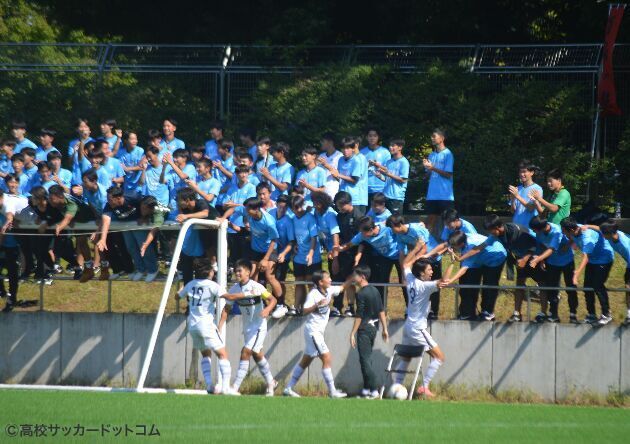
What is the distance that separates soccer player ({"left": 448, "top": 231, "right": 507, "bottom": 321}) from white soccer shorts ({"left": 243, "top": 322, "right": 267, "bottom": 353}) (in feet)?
8.99

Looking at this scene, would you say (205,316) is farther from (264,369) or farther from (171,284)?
(264,369)

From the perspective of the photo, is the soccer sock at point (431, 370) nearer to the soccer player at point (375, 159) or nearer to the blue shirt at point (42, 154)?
the soccer player at point (375, 159)

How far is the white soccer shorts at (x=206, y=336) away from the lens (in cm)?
1571

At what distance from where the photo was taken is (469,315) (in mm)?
16922

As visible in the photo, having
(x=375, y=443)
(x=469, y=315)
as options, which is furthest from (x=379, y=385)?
(x=375, y=443)

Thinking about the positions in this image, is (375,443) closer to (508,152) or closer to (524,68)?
(508,152)

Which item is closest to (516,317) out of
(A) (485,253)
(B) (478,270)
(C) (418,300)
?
(B) (478,270)

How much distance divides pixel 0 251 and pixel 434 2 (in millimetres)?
11079

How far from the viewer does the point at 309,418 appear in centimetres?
1311

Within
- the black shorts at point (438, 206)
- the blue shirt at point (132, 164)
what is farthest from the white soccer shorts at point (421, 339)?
the blue shirt at point (132, 164)

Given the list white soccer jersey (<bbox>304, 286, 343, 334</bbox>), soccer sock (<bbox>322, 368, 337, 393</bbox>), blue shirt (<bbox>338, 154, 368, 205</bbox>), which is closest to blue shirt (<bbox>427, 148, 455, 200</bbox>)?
blue shirt (<bbox>338, 154, 368, 205</bbox>)

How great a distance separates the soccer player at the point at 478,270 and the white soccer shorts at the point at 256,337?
2739mm

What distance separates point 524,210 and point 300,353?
157 inches

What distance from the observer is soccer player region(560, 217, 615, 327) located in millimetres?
16031
